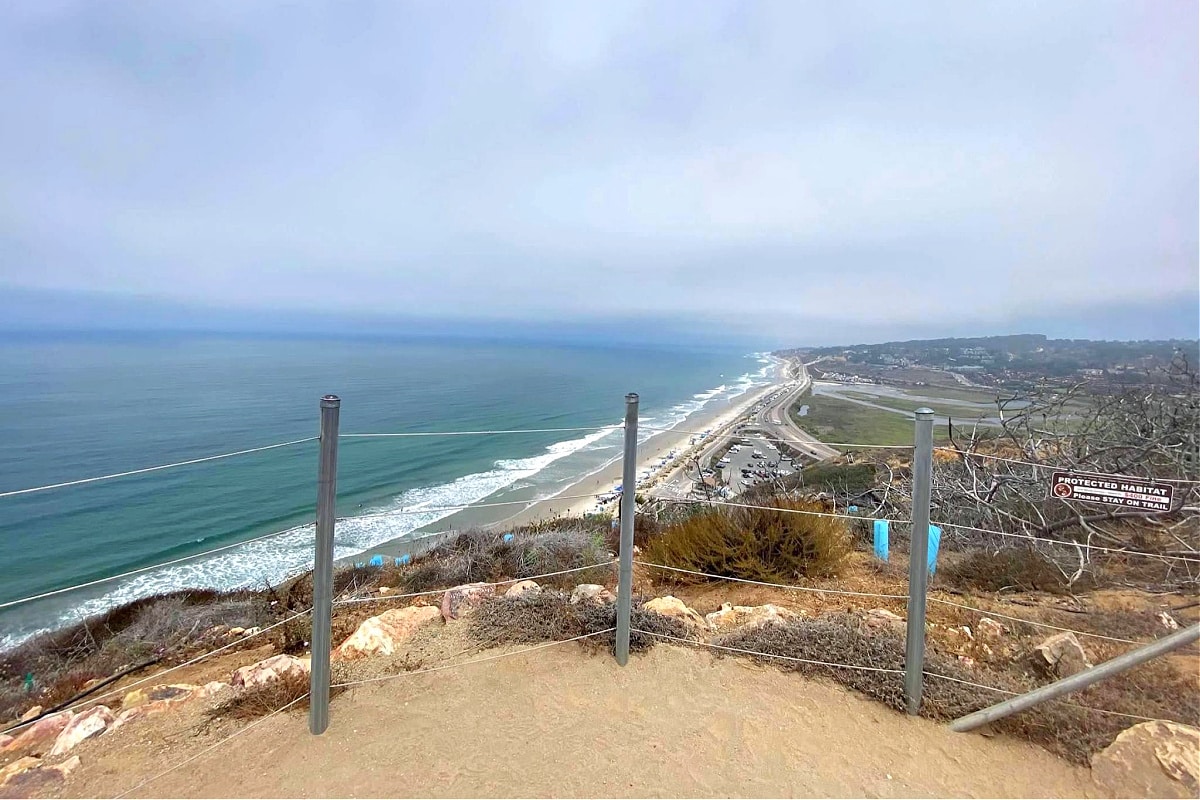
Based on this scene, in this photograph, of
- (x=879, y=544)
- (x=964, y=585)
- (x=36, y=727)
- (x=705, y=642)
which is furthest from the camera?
(x=879, y=544)

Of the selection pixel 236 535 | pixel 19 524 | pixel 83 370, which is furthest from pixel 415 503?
pixel 83 370

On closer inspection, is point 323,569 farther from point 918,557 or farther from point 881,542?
point 881,542

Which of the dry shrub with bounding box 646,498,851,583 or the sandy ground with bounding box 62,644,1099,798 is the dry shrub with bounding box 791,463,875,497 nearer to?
the dry shrub with bounding box 646,498,851,583

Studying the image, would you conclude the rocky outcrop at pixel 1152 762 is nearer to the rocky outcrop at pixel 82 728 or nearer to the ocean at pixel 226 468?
the ocean at pixel 226 468

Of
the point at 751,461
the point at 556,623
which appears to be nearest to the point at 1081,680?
the point at 556,623

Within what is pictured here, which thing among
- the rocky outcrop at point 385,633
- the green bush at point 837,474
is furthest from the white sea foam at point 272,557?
the green bush at point 837,474

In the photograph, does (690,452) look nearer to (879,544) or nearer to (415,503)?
(415,503)
